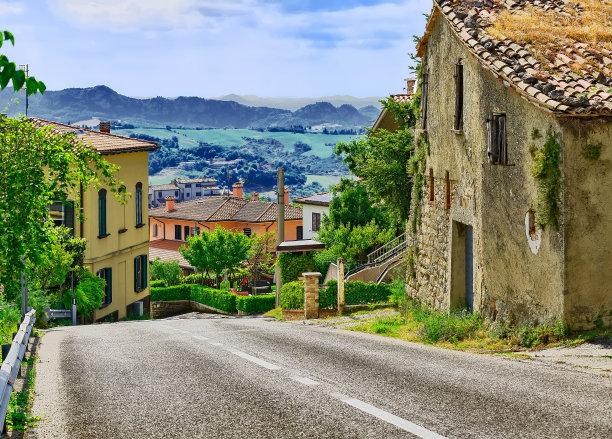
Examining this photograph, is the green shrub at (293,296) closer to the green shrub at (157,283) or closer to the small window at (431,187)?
the small window at (431,187)

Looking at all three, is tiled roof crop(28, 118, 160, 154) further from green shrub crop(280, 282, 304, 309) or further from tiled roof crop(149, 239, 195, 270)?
tiled roof crop(149, 239, 195, 270)

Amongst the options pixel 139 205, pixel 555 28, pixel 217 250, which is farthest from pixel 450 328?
pixel 217 250

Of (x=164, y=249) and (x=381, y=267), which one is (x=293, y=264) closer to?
(x=381, y=267)

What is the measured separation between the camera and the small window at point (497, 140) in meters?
12.5

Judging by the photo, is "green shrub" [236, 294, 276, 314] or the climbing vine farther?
"green shrub" [236, 294, 276, 314]

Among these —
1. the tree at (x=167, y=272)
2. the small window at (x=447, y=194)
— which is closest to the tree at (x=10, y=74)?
the small window at (x=447, y=194)

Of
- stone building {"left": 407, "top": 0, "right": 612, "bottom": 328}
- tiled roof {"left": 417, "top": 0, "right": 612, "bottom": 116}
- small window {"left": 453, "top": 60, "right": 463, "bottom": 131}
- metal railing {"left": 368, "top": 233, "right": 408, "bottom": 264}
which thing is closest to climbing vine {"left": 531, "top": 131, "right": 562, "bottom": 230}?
stone building {"left": 407, "top": 0, "right": 612, "bottom": 328}

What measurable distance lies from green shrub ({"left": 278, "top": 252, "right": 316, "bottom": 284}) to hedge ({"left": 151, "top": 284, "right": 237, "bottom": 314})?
6.18 m

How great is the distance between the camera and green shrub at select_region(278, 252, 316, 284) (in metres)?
31.9

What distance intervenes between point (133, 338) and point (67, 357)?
142 inches

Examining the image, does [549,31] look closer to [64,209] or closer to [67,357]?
[67,357]

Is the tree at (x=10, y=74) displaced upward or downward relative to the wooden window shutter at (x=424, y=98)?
downward

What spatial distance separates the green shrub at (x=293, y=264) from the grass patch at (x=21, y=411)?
22992 millimetres

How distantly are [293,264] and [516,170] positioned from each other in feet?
67.4
